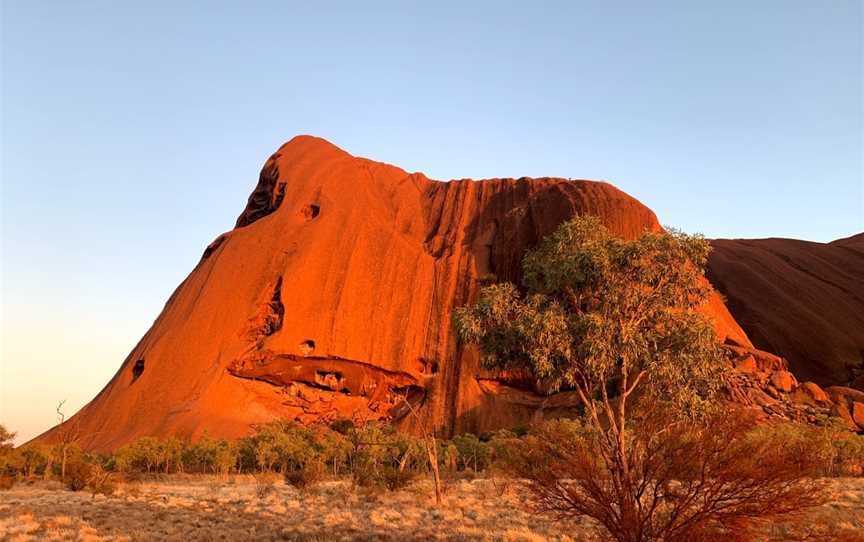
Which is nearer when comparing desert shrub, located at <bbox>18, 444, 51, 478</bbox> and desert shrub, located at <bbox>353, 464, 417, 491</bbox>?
desert shrub, located at <bbox>353, 464, 417, 491</bbox>

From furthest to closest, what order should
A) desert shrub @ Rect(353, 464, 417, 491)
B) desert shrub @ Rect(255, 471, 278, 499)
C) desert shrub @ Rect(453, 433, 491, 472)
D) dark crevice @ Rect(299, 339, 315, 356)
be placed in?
dark crevice @ Rect(299, 339, 315, 356) < desert shrub @ Rect(453, 433, 491, 472) < desert shrub @ Rect(353, 464, 417, 491) < desert shrub @ Rect(255, 471, 278, 499)

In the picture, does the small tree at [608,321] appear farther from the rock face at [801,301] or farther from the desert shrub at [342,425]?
the rock face at [801,301]

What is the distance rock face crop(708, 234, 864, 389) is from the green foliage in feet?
172

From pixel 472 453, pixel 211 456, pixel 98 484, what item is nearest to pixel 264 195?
pixel 211 456

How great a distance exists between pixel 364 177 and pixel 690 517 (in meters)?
67.2

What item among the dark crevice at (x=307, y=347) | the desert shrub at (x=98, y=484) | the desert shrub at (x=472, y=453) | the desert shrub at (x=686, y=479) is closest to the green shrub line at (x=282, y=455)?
the desert shrub at (x=472, y=453)

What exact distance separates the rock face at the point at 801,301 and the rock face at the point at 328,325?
13822 mm

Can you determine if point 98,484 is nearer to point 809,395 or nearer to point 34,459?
point 34,459

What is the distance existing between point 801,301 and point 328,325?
187 ft

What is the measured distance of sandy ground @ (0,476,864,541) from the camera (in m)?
16.1

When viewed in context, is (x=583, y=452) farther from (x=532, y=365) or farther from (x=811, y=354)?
(x=811, y=354)

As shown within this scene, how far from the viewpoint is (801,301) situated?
3017 inches

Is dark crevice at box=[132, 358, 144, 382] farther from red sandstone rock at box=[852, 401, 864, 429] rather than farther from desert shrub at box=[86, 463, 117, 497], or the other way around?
red sandstone rock at box=[852, 401, 864, 429]

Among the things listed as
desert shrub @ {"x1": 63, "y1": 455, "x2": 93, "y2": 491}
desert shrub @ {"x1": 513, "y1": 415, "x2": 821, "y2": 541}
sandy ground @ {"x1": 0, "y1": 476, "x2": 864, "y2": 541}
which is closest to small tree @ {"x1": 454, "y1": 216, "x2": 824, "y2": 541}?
sandy ground @ {"x1": 0, "y1": 476, "x2": 864, "y2": 541}
